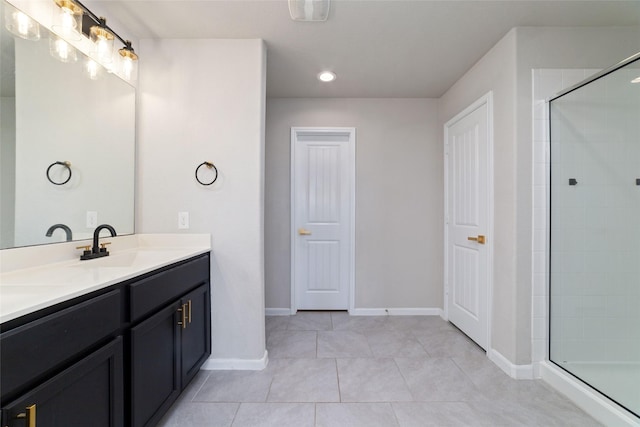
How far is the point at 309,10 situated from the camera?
1.75 meters

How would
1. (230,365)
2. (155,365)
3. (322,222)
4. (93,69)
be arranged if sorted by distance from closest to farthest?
(155,365) < (93,69) < (230,365) < (322,222)

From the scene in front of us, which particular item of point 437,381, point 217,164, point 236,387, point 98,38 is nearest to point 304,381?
point 236,387

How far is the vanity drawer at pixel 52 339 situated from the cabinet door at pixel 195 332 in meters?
0.63

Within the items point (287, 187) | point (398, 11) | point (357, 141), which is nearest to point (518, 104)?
point (398, 11)

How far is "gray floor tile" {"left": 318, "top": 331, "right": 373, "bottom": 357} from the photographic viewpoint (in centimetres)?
234

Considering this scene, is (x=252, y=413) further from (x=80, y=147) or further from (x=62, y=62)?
(x=62, y=62)

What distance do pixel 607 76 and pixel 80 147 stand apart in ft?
10.7

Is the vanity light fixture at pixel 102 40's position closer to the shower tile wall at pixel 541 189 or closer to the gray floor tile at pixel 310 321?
the gray floor tile at pixel 310 321

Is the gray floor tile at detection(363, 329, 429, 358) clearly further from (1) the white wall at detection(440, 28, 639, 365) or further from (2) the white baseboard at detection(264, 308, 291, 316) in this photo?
(2) the white baseboard at detection(264, 308, 291, 316)

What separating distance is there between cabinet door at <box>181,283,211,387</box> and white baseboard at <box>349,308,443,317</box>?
67.9 inches

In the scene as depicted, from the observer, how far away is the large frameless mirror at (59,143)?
4.13ft

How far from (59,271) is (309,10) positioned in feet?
6.53

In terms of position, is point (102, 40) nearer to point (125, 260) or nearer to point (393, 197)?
point (125, 260)

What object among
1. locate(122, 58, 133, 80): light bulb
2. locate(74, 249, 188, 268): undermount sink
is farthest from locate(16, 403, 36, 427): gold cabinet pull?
locate(122, 58, 133, 80): light bulb
